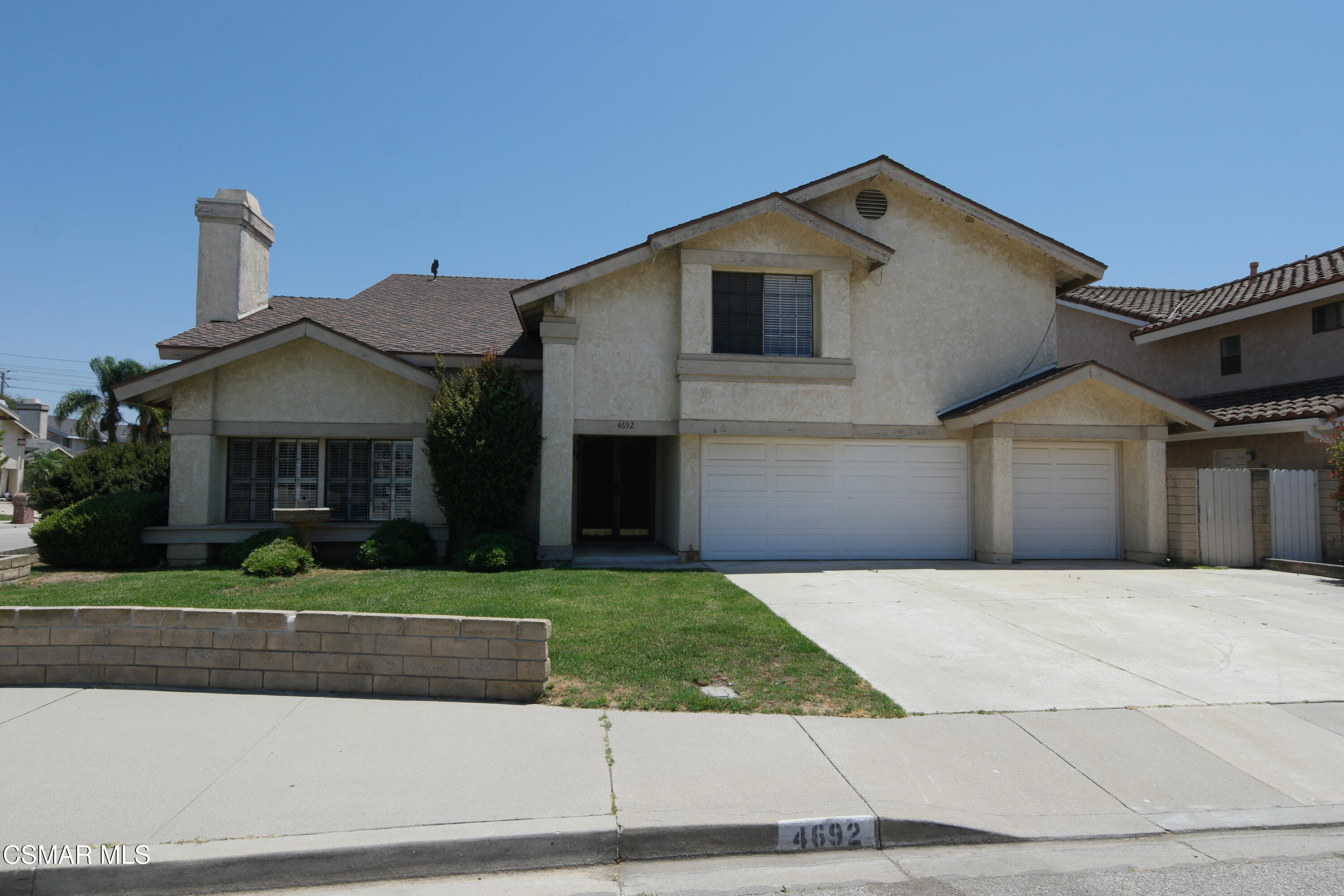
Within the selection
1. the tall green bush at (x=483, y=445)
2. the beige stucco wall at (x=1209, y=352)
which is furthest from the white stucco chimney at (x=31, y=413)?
the beige stucco wall at (x=1209, y=352)

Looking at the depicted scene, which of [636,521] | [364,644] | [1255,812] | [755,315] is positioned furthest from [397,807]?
[636,521]

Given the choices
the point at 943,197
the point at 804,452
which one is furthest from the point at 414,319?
the point at 943,197

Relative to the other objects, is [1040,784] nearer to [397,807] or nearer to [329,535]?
[397,807]

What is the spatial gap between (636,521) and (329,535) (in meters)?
6.79

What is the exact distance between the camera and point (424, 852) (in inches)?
153

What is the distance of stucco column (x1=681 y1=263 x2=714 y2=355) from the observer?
45.3 ft

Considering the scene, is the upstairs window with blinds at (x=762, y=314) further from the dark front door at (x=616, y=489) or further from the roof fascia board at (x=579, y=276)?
the dark front door at (x=616, y=489)

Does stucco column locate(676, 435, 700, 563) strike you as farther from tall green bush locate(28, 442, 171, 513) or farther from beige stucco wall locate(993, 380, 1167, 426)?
tall green bush locate(28, 442, 171, 513)

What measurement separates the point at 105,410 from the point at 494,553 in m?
49.9

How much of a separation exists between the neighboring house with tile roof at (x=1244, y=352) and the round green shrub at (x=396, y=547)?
1408cm

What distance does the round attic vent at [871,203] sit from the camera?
49.1 feet

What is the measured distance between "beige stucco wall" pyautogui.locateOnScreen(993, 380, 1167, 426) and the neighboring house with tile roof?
52.2 inches

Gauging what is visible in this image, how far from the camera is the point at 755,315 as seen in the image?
14344mm

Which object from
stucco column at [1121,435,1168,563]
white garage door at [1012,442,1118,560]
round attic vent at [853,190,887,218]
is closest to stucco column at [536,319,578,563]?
round attic vent at [853,190,887,218]
